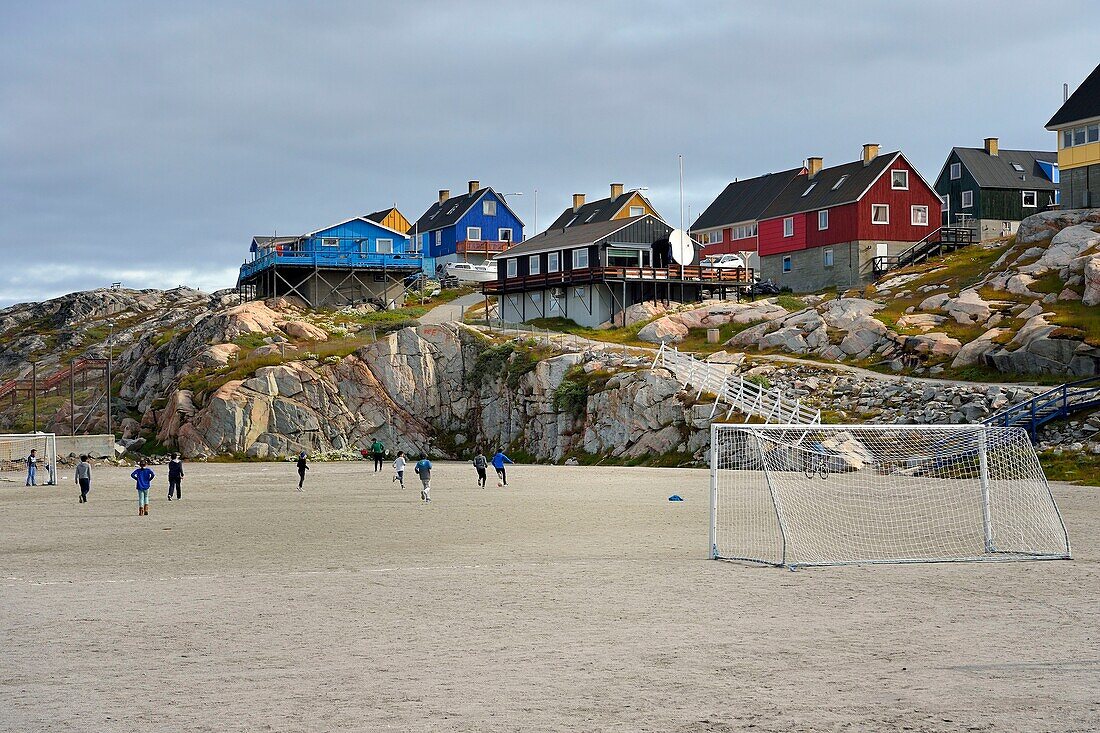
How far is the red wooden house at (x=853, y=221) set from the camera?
6938 centimetres

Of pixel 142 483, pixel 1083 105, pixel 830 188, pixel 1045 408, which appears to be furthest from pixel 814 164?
pixel 142 483

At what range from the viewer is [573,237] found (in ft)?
233

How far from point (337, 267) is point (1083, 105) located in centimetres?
4445

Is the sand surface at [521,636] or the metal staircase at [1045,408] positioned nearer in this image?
the sand surface at [521,636]

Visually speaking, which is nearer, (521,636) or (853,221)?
(521,636)

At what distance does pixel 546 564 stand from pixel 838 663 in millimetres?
7848

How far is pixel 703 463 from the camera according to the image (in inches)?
1706

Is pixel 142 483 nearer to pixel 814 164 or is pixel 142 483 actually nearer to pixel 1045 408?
pixel 1045 408

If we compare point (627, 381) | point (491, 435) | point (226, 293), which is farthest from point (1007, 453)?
point (226, 293)

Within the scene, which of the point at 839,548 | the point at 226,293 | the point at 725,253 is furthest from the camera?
the point at 226,293

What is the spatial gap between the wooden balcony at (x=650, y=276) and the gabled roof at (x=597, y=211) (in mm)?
17210

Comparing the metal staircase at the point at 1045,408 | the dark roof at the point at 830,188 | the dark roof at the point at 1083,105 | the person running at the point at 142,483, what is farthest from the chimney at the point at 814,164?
the person running at the point at 142,483

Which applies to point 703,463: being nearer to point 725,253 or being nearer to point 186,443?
point 186,443

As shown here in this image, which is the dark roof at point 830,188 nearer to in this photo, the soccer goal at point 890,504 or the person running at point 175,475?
the soccer goal at point 890,504
